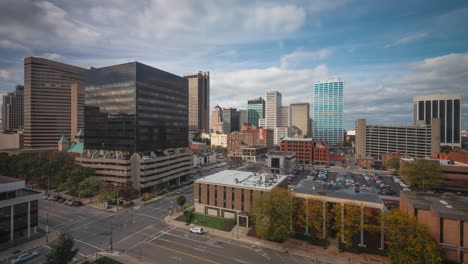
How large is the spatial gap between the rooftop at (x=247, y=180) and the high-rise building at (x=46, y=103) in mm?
146381

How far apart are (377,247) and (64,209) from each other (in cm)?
7732

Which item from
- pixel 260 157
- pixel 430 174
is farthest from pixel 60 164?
pixel 430 174

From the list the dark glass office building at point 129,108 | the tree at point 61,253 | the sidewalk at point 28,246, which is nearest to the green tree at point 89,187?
the dark glass office building at point 129,108

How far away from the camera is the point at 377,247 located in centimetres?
4138

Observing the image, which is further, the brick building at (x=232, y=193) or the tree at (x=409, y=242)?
the brick building at (x=232, y=193)

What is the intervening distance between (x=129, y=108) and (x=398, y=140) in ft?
511

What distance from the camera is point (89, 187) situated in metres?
69.1

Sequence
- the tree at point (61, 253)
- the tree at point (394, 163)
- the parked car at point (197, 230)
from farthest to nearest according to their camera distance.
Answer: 1. the tree at point (394, 163)
2. the parked car at point (197, 230)
3. the tree at point (61, 253)

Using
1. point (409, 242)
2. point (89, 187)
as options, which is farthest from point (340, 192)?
point (89, 187)

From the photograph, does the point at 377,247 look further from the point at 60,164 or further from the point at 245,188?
the point at 60,164

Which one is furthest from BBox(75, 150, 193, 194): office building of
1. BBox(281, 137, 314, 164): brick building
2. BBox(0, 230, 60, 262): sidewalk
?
BBox(281, 137, 314, 164): brick building

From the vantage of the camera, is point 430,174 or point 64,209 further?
point 430,174

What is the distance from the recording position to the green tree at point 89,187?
67.4 m

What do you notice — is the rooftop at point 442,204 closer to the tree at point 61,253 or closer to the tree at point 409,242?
the tree at point 409,242
